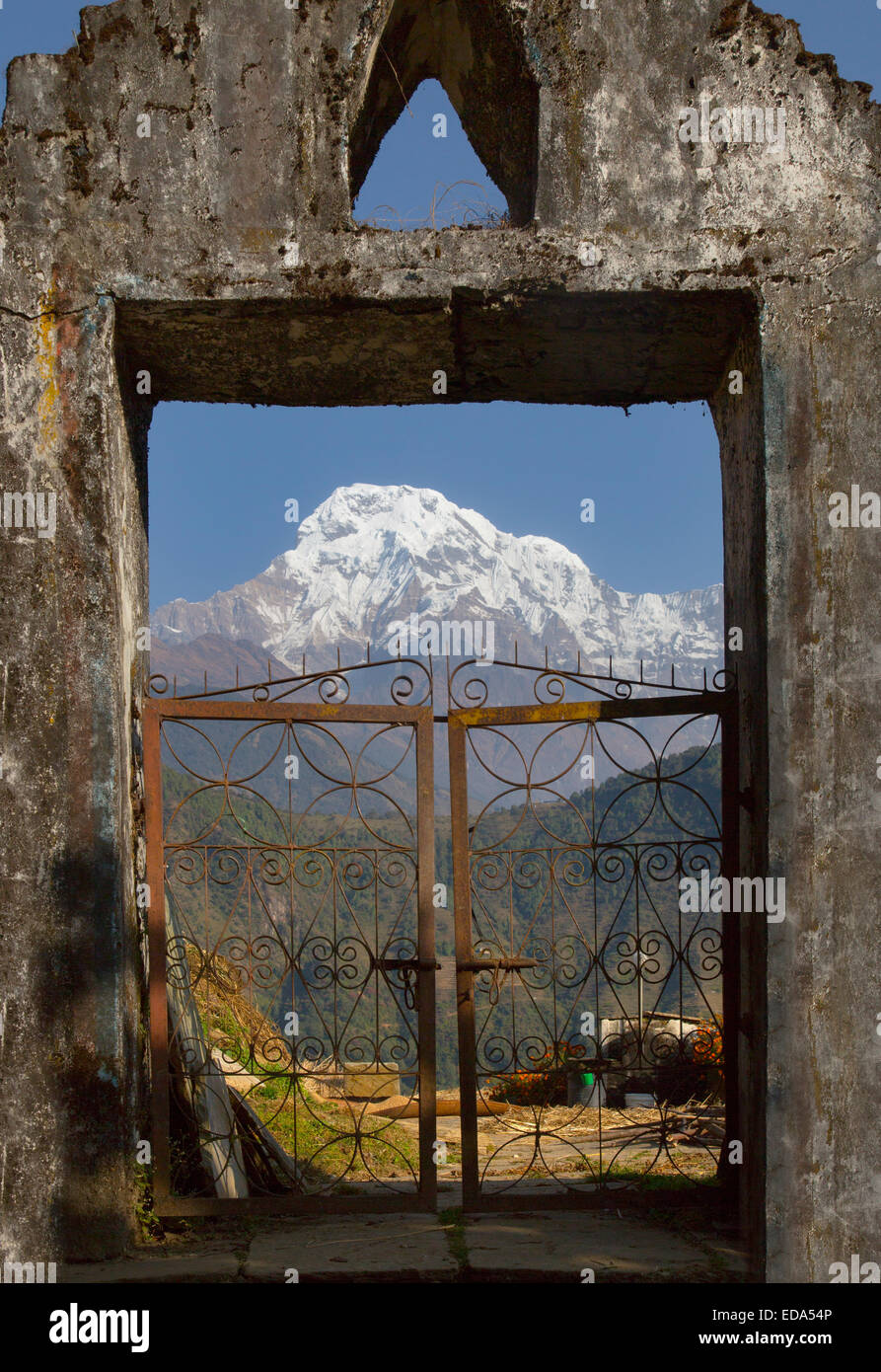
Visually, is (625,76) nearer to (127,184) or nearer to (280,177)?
(280,177)

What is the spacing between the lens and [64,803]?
4.36m

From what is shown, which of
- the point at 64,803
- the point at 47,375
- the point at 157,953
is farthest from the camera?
the point at 157,953

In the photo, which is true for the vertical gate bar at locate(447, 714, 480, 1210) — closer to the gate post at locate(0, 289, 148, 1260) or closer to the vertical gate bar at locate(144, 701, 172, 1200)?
the vertical gate bar at locate(144, 701, 172, 1200)

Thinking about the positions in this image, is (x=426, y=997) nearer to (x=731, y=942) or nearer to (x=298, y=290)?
(x=731, y=942)

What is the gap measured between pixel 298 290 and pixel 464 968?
9.61ft

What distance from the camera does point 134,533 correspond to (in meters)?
4.89

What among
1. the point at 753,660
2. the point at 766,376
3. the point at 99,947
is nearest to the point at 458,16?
the point at 766,376

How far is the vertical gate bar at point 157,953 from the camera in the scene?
4.60 meters

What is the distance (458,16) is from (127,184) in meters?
1.65

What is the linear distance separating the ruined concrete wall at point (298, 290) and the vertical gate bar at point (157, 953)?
0.13 metres

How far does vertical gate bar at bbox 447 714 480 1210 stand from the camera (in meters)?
4.77

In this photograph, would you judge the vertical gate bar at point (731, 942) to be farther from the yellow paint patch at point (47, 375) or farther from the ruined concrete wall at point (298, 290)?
the yellow paint patch at point (47, 375)

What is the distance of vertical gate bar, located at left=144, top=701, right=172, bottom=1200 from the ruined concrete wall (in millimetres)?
129

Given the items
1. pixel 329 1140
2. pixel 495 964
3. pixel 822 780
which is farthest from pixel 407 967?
pixel 329 1140
